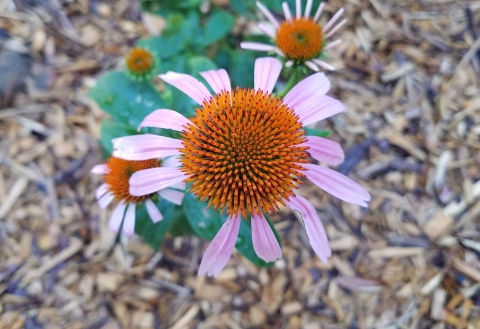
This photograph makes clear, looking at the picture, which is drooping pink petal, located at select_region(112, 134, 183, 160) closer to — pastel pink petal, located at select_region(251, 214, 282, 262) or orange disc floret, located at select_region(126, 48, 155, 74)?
pastel pink petal, located at select_region(251, 214, 282, 262)

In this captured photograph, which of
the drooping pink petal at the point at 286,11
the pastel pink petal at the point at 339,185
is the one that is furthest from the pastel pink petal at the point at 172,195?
the drooping pink petal at the point at 286,11

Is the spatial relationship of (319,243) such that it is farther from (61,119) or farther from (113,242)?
(61,119)

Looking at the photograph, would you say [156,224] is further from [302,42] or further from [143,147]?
[302,42]

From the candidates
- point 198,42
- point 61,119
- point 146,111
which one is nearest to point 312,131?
point 146,111

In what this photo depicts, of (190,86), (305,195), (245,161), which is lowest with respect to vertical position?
(305,195)

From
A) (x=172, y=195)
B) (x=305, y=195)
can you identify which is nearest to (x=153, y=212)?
(x=172, y=195)

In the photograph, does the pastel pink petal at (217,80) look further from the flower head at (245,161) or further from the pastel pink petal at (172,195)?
the pastel pink petal at (172,195)

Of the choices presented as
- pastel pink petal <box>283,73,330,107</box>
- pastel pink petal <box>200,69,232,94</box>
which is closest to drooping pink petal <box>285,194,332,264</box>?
pastel pink petal <box>283,73,330,107</box>
